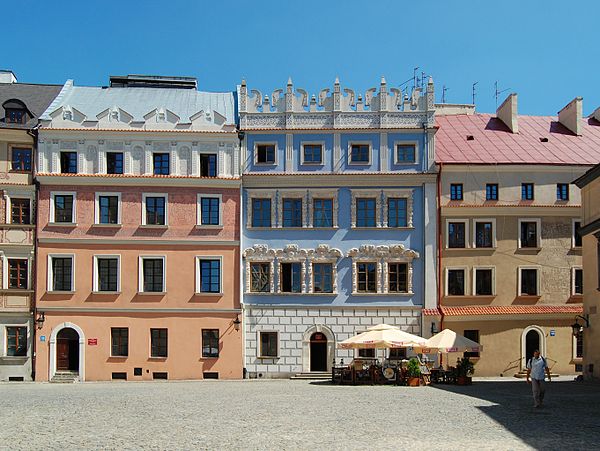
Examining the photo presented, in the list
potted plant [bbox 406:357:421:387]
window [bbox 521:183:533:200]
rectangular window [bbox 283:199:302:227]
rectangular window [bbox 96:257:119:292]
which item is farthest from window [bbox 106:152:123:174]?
window [bbox 521:183:533:200]

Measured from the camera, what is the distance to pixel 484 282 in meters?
44.6

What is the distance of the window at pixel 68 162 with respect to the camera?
1729 inches

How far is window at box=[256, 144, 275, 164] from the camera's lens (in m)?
44.8

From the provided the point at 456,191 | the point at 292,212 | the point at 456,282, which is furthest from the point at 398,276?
the point at 292,212

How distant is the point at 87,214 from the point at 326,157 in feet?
42.3

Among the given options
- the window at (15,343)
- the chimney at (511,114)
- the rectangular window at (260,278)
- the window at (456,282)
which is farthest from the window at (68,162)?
the chimney at (511,114)

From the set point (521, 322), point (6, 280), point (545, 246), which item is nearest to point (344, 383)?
point (521, 322)

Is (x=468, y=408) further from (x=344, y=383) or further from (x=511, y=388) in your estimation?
(x=344, y=383)

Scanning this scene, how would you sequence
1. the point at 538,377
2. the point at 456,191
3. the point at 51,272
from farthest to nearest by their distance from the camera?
the point at 456,191 → the point at 51,272 → the point at 538,377

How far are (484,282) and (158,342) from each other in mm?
17436

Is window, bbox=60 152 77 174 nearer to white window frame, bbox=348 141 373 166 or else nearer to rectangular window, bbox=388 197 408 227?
white window frame, bbox=348 141 373 166

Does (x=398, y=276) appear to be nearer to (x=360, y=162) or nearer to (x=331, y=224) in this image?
(x=331, y=224)

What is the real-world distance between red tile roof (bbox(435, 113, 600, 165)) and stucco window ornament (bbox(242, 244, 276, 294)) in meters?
10.5

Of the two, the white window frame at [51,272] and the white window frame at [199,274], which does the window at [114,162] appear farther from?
the white window frame at [199,274]
